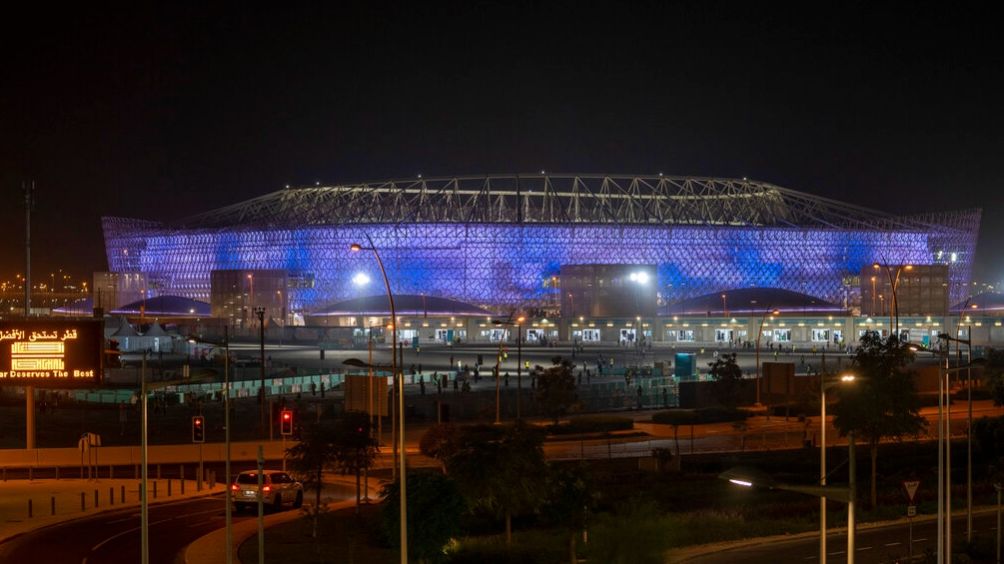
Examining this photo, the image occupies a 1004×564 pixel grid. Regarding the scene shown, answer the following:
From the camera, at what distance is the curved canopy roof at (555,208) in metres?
160

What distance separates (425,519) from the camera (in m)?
23.4

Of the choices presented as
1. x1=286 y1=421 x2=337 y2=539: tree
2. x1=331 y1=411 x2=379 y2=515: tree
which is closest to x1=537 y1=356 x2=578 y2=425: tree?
x1=331 y1=411 x2=379 y2=515: tree

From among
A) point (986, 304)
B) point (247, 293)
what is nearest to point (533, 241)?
point (247, 293)

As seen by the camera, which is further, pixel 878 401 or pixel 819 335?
pixel 819 335

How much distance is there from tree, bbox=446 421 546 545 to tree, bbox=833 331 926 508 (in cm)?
1457

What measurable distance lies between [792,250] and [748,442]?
12141 cm

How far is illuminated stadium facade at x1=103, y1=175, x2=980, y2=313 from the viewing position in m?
155

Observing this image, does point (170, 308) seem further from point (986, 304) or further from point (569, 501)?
point (569, 501)

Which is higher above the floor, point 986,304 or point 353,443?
point 986,304

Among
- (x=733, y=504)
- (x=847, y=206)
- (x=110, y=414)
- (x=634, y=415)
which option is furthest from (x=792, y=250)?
(x=733, y=504)

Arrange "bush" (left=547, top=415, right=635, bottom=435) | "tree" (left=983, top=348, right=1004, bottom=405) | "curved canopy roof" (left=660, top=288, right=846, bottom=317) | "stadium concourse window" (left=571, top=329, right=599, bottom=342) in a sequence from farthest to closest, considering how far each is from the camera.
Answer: "curved canopy roof" (left=660, top=288, right=846, bottom=317), "stadium concourse window" (left=571, top=329, right=599, bottom=342), "tree" (left=983, top=348, right=1004, bottom=405), "bush" (left=547, top=415, right=635, bottom=435)

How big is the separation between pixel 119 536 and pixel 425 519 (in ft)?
30.2

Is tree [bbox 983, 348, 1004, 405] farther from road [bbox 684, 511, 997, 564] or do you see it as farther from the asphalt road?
the asphalt road

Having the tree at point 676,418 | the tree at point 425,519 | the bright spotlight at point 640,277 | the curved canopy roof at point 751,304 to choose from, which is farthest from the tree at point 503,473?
the curved canopy roof at point 751,304
